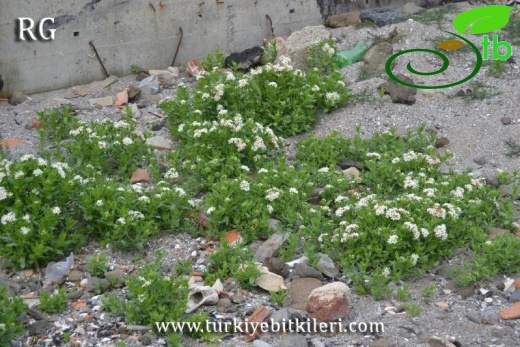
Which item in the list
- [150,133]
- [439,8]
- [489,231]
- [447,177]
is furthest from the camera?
[439,8]

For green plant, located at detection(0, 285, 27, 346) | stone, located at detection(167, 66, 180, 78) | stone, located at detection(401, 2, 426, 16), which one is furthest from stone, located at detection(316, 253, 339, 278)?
stone, located at detection(401, 2, 426, 16)

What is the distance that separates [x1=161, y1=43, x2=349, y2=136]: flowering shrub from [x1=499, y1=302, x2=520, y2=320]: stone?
2690 mm

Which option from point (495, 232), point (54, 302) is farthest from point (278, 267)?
point (495, 232)

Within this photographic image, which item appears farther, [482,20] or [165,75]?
[482,20]

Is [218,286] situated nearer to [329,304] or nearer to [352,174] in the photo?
[329,304]

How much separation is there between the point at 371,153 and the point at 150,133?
5.77 feet

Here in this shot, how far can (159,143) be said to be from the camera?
21.8 feet

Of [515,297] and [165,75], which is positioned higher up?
[165,75]

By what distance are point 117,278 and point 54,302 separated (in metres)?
0.43

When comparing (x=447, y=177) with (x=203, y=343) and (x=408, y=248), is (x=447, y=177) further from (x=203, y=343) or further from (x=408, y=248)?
(x=203, y=343)

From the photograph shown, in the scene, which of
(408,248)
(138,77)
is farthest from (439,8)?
(408,248)

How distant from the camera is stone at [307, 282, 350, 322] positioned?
14.6 ft

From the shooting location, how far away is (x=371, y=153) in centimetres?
621

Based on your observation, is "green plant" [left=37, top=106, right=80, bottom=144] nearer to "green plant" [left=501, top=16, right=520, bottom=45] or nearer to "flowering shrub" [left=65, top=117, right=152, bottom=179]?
"flowering shrub" [left=65, top=117, right=152, bottom=179]
